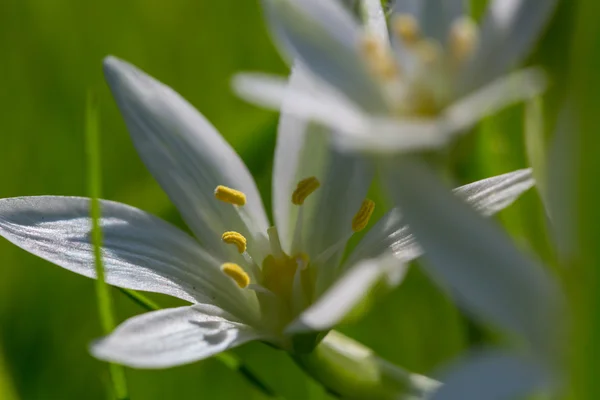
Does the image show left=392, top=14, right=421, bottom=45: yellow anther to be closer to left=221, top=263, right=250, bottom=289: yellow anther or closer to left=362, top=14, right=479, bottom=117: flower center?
left=362, top=14, right=479, bottom=117: flower center

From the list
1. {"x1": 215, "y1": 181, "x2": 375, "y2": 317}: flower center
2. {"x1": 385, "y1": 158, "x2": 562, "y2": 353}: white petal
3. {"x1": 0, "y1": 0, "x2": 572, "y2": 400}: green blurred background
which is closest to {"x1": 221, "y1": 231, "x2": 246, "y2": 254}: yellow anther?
{"x1": 215, "y1": 181, "x2": 375, "y2": 317}: flower center

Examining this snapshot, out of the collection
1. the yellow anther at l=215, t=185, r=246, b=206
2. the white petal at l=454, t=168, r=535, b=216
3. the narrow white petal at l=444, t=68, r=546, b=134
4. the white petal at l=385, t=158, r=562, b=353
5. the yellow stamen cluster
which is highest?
the white petal at l=454, t=168, r=535, b=216

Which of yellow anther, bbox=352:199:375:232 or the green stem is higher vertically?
yellow anther, bbox=352:199:375:232

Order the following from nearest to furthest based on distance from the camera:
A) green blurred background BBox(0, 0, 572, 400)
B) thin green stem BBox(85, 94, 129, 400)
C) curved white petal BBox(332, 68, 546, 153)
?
curved white petal BBox(332, 68, 546, 153)
thin green stem BBox(85, 94, 129, 400)
green blurred background BBox(0, 0, 572, 400)

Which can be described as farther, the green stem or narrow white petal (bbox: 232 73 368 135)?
the green stem

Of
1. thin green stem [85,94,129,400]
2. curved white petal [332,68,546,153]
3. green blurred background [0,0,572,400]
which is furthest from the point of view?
green blurred background [0,0,572,400]

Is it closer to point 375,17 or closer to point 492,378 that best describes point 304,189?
point 375,17
